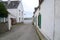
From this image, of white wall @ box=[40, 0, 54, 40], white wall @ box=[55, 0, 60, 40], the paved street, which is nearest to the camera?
white wall @ box=[55, 0, 60, 40]

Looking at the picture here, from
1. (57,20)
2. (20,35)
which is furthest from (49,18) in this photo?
(20,35)

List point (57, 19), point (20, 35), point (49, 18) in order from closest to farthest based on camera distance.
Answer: point (57, 19) < point (49, 18) < point (20, 35)

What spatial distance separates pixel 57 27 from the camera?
24.0ft

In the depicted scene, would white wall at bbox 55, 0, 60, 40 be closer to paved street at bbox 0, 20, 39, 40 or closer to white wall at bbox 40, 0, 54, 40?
white wall at bbox 40, 0, 54, 40

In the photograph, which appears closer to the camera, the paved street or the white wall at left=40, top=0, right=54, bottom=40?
the white wall at left=40, top=0, right=54, bottom=40

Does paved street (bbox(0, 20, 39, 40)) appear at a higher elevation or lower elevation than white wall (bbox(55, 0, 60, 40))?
lower

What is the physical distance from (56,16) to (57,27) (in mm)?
474

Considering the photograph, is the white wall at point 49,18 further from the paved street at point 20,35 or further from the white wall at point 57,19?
the paved street at point 20,35

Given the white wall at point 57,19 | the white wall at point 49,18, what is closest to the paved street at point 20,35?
the white wall at point 49,18

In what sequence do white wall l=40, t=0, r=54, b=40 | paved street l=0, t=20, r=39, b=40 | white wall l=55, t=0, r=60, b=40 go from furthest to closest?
paved street l=0, t=20, r=39, b=40, white wall l=40, t=0, r=54, b=40, white wall l=55, t=0, r=60, b=40

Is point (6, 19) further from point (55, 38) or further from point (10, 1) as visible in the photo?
point (10, 1)

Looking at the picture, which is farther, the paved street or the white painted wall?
the paved street

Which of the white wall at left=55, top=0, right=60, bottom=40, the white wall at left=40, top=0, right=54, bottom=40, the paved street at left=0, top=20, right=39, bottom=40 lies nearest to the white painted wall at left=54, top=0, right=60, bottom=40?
the white wall at left=55, top=0, right=60, bottom=40

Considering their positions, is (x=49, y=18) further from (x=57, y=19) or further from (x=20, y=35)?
(x=20, y=35)
